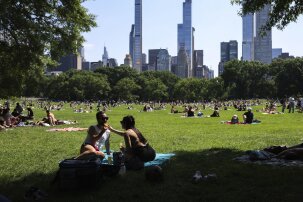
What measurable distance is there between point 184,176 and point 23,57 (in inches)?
330

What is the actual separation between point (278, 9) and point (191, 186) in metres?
7.20

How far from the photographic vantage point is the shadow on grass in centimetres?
726

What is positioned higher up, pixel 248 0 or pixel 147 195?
pixel 248 0

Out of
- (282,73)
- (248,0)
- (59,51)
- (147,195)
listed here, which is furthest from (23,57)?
(282,73)

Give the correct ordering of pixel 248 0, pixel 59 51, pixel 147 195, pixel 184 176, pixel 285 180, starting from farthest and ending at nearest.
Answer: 1. pixel 59 51
2. pixel 248 0
3. pixel 184 176
4. pixel 285 180
5. pixel 147 195

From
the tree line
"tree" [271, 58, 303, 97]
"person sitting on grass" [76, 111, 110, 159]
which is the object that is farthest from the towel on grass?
the tree line

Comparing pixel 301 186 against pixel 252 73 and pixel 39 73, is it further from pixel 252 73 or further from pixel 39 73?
pixel 252 73

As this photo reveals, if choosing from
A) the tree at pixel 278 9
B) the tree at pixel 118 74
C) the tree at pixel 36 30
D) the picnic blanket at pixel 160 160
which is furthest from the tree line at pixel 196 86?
the picnic blanket at pixel 160 160

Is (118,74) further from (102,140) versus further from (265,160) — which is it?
(265,160)

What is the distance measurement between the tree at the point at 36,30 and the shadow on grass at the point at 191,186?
604 cm

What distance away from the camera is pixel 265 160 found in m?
10.1

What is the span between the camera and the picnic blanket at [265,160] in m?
9.72

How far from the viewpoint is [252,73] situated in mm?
131500

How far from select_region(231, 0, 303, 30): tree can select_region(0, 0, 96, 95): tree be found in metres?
5.79
